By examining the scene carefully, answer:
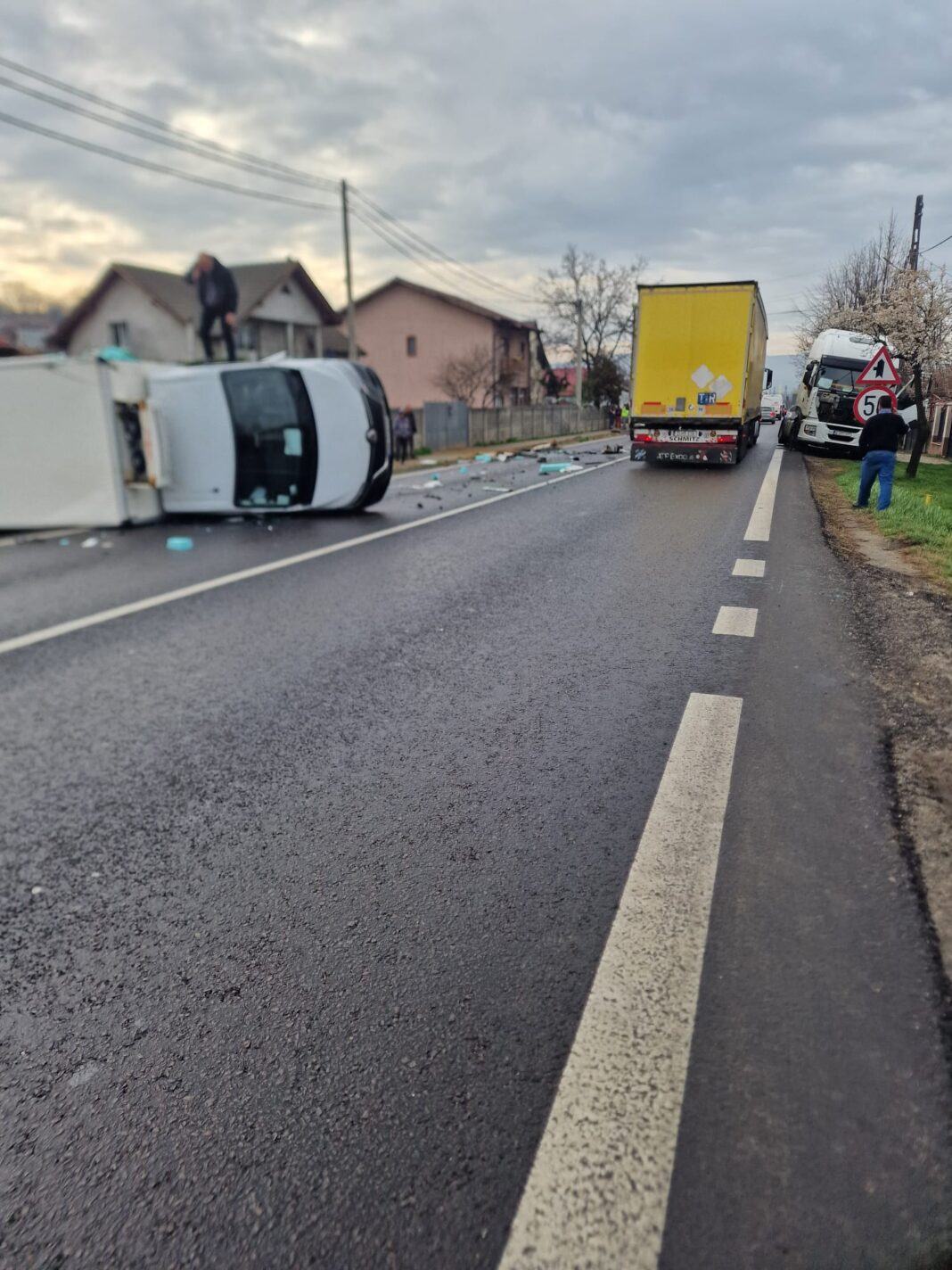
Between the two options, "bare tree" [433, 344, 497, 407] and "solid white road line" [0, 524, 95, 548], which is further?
"bare tree" [433, 344, 497, 407]

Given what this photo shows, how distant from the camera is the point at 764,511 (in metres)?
11.3

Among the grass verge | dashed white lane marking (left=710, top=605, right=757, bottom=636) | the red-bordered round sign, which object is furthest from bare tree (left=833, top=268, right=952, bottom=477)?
dashed white lane marking (left=710, top=605, right=757, bottom=636)

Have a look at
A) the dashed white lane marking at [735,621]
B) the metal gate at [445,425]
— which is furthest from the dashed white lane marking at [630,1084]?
the metal gate at [445,425]

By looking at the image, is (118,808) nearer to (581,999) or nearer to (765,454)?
(581,999)

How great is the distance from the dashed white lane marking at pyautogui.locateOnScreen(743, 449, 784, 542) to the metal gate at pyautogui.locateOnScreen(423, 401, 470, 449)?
1484cm

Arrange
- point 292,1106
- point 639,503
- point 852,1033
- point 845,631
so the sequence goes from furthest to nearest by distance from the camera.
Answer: point 639,503 → point 845,631 → point 852,1033 → point 292,1106

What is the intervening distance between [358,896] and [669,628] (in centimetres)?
343

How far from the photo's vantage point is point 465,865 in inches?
Result: 101

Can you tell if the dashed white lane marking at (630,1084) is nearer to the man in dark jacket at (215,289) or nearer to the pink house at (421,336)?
the man in dark jacket at (215,289)

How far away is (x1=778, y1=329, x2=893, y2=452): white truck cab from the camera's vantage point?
21.8 meters

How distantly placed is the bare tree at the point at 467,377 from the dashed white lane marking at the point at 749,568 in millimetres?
33772

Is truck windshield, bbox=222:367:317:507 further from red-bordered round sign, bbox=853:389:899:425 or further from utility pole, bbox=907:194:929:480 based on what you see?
utility pole, bbox=907:194:929:480

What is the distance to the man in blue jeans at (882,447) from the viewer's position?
33.7 feet

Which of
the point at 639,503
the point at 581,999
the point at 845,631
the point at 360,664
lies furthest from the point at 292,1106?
the point at 639,503
